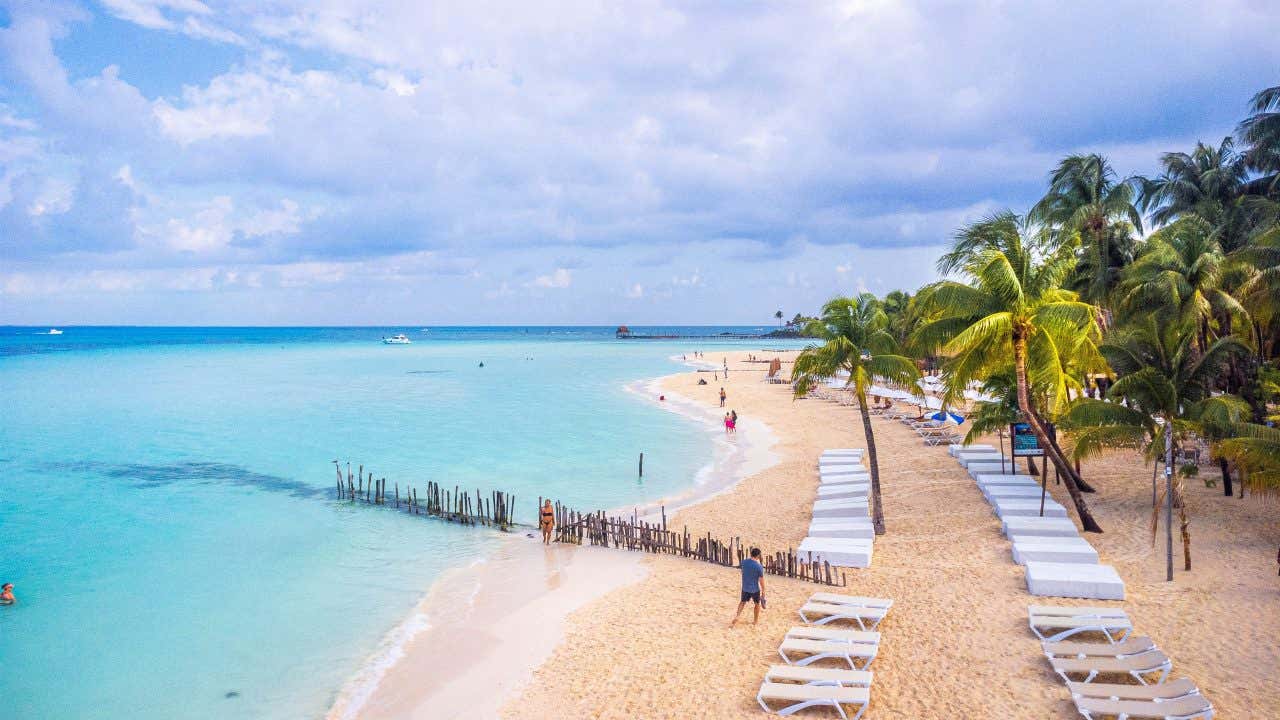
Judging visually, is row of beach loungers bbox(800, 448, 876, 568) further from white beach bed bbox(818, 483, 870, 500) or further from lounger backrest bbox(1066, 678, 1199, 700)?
lounger backrest bbox(1066, 678, 1199, 700)

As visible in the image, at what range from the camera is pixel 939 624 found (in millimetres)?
10930

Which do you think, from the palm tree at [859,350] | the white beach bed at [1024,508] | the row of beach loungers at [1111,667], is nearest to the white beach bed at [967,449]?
the white beach bed at [1024,508]

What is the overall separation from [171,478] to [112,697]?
19000 mm

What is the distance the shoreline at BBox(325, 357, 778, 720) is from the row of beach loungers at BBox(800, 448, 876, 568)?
399 centimetres

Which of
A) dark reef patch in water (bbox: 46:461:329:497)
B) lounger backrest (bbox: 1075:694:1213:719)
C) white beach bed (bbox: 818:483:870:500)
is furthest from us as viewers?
dark reef patch in water (bbox: 46:461:329:497)

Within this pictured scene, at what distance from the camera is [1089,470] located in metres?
20.9

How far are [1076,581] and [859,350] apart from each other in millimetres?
6347

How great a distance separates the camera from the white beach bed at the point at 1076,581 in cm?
1118

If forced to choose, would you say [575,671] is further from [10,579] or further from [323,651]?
[10,579]

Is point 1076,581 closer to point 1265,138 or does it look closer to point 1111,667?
point 1111,667

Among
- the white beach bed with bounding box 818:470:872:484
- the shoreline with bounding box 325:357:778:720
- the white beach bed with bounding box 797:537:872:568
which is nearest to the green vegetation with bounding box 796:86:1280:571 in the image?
the white beach bed with bounding box 797:537:872:568

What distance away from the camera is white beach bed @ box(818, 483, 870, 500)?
1850cm

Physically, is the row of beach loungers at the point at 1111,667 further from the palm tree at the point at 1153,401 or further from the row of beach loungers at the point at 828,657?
the palm tree at the point at 1153,401

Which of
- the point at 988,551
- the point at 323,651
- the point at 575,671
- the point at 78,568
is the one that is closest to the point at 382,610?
the point at 323,651
